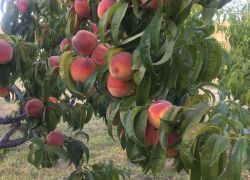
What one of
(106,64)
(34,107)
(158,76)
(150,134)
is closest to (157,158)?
(150,134)

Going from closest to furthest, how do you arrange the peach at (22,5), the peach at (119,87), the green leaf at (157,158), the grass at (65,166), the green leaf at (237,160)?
the green leaf at (237,160) → the green leaf at (157,158) → the peach at (119,87) → the peach at (22,5) → the grass at (65,166)

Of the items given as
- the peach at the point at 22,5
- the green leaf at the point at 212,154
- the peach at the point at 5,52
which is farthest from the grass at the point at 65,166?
the green leaf at the point at 212,154

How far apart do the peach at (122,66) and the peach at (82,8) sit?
0.81 ft

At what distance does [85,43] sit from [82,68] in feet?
0.21

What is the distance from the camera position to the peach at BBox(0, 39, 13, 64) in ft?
3.84

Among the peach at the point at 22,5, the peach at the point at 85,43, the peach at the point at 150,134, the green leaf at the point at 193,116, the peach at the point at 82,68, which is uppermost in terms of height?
the peach at the point at 22,5

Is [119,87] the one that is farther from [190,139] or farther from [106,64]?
[190,139]

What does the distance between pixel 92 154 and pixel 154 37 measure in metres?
4.10

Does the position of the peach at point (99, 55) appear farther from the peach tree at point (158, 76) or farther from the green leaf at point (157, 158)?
the green leaf at point (157, 158)

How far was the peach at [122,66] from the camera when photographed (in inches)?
32.9

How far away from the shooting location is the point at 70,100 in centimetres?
217

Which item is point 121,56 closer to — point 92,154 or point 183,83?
point 183,83

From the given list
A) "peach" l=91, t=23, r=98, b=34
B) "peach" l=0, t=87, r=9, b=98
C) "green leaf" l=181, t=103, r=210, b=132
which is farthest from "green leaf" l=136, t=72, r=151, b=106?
"peach" l=0, t=87, r=9, b=98

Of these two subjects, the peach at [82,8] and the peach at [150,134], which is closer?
the peach at [150,134]
